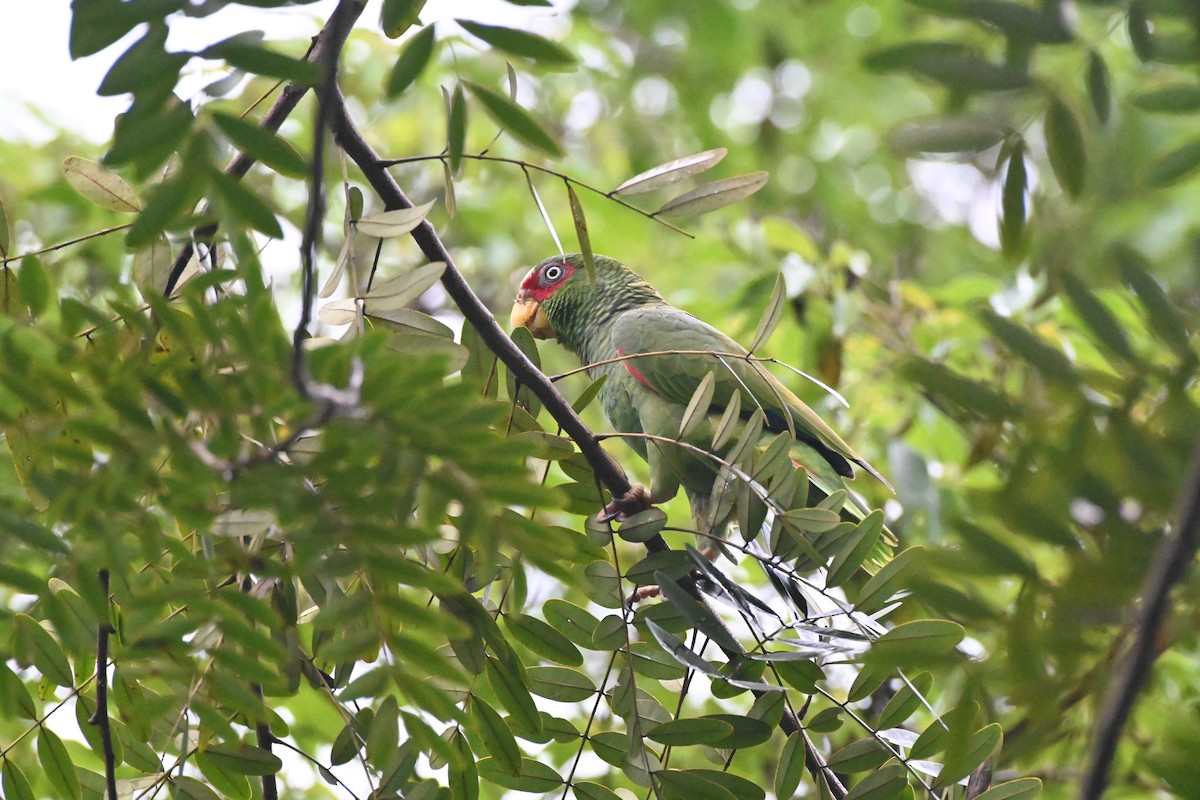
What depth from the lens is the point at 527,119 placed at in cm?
129

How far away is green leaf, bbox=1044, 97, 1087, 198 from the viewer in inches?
42.1

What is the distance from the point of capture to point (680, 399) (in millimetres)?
2684

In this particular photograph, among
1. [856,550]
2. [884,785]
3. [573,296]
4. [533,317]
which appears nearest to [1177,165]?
[856,550]

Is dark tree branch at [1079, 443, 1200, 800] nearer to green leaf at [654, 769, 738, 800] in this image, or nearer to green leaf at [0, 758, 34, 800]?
green leaf at [654, 769, 738, 800]

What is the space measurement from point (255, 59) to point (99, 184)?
2.64 feet

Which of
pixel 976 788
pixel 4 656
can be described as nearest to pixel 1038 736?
pixel 976 788

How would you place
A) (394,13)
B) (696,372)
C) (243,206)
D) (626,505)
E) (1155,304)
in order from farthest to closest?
(696,372) < (626,505) < (394,13) < (243,206) < (1155,304)

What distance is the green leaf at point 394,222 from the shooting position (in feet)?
4.66

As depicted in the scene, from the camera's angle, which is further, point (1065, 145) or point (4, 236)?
point (4, 236)

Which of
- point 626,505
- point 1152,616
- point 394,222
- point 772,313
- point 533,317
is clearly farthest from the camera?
point 533,317

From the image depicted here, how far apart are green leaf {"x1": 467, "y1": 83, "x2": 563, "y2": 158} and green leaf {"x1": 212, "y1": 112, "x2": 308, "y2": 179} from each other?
28cm

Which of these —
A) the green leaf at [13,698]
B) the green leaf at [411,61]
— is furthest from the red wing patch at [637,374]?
the green leaf at [13,698]

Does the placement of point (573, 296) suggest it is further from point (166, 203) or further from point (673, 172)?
point (166, 203)

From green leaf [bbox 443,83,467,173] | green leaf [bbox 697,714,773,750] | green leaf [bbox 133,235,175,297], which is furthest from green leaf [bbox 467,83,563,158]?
green leaf [bbox 697,714,773,750]
